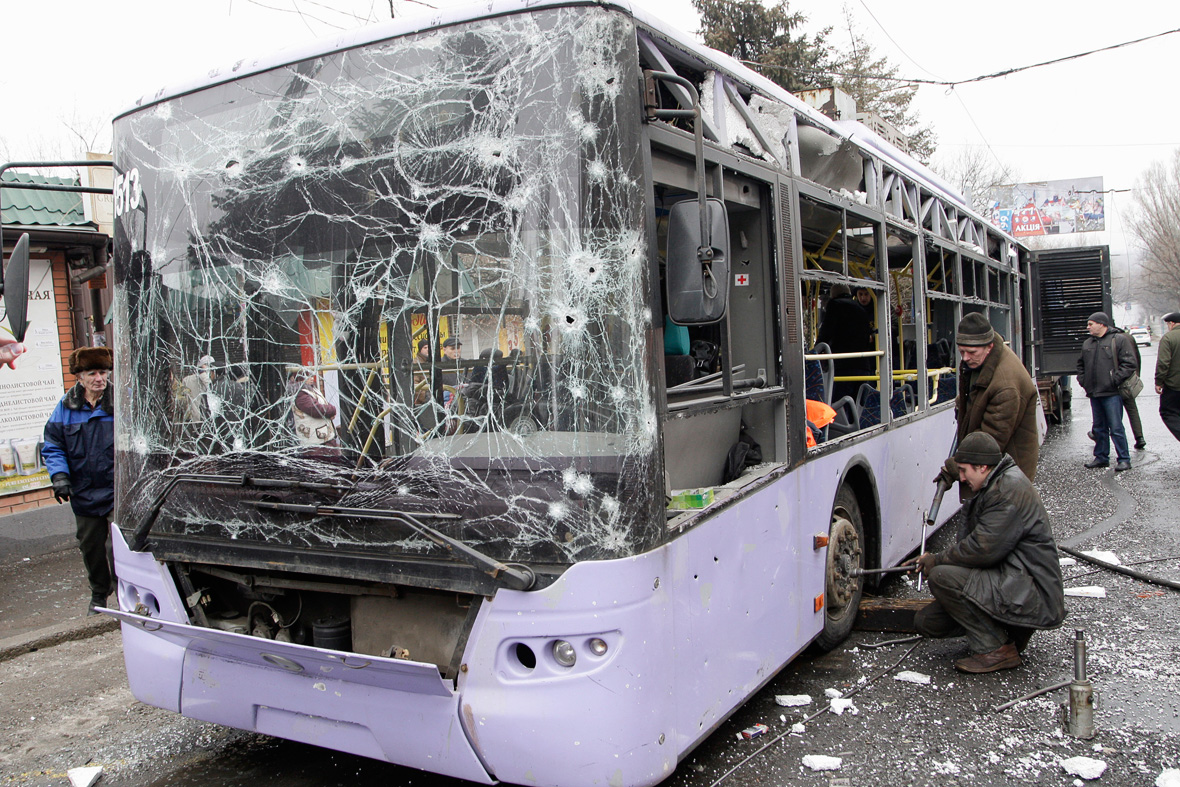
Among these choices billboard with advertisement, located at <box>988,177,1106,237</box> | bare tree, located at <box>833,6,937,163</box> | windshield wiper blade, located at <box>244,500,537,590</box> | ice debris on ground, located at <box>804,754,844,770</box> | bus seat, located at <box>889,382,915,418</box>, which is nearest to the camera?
windshield wiper blade, located at <box>244,500,537,590</box>

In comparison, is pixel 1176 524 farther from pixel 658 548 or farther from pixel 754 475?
pixel 658 548

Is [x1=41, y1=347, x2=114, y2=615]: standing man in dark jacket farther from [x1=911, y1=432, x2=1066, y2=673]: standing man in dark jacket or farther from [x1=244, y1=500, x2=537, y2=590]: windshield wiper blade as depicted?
[x1=911, y1=432, x2=1066, y2=673]: standing man in dark jacket

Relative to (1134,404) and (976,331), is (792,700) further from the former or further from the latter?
(1134,404)

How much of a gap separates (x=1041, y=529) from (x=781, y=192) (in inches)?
87.3

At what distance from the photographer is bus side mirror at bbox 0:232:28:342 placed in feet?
10.7

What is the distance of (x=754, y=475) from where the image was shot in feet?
12.4

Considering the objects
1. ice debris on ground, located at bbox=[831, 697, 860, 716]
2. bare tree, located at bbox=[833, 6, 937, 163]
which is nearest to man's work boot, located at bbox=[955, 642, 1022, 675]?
ice debris on ground, located at bbox=[831, 697, 860, 716]

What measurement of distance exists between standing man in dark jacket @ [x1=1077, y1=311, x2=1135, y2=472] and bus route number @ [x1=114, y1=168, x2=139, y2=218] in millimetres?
10730

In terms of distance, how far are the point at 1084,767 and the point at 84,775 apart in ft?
13.8

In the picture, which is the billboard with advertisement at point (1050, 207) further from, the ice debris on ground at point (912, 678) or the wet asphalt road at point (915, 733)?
the ice debris on ground at point (912, 678)

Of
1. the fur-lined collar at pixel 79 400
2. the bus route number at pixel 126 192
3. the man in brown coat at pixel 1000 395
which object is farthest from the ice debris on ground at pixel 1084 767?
the fur-lined collar at pixel 79 400

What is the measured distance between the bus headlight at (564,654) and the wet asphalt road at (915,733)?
1069 mm

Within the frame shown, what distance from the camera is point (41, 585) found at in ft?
23.8

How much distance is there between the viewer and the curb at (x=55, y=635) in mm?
5723
